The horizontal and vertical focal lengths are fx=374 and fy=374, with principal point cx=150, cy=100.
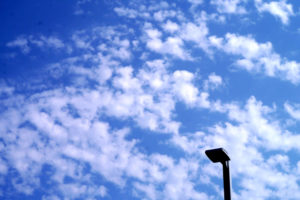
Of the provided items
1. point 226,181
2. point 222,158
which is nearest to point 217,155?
point 222,158

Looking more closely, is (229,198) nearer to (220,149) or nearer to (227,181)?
(227,181)

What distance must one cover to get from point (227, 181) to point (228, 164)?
0.55 meters

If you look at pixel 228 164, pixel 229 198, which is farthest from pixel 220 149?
pixel 229 198

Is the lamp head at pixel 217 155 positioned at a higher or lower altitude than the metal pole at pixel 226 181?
higher

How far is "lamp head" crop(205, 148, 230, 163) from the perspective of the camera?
923 cm

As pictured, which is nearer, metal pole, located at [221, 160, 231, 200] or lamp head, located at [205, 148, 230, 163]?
metal pole, located at [221, 160, 231, 200]

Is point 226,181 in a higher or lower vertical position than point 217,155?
lower

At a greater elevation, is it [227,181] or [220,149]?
[220,149]

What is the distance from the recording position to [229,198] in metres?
8.72

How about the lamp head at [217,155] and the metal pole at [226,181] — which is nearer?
the metal pole at [226,181]

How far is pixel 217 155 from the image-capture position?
30.6 feet

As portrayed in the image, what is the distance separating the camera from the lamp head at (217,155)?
9.23m

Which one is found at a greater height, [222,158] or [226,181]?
[222,158]

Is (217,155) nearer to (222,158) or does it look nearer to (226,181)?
(222,158)
